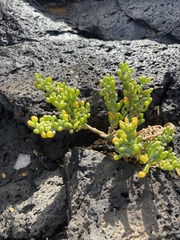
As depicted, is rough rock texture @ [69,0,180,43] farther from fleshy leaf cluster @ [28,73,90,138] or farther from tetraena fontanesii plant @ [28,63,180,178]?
fleshy leaf cluster @ [28,73,90,138]

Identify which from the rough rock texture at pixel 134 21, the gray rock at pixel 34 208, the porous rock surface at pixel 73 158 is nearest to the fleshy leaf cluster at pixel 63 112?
the porous rock surface at pixel 73 158

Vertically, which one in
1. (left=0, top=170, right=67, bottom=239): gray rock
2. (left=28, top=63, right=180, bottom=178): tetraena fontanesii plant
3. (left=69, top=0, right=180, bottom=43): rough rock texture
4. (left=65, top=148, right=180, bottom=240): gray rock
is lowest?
(left=0, top=170, right=67, bottom=239): gray rock

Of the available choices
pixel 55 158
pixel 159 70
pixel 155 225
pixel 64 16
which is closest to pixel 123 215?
pixel 155 225

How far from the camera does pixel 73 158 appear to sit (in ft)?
8.73

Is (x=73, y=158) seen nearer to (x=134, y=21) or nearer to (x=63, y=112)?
(x=63, y=112)

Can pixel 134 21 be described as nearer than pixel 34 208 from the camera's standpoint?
No

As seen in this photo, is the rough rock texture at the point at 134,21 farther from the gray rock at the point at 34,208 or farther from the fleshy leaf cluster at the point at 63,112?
the gray rock at the point at 34,208

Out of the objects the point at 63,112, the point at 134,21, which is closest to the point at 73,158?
the point at 63,112

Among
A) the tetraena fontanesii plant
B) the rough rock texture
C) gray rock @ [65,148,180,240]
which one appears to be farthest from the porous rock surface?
the rough rock texture

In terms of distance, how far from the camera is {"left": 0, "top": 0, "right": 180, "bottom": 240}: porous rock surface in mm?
2357

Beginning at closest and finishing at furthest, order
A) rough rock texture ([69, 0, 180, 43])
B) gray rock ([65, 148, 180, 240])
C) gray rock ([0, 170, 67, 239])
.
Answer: gray rock ([65, 148, 180, 240])
gray rock ([0, 170, 67, 239])
rough rock texture ([69, 0, 180, 43])

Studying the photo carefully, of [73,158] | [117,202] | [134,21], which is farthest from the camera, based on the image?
[134,21]

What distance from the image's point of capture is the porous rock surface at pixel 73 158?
2.36 meters

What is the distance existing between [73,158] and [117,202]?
0.44 m
